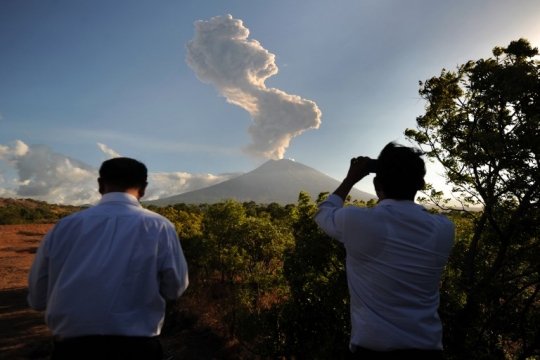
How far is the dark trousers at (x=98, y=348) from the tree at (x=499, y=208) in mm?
4426

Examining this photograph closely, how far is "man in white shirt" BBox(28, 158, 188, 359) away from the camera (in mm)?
1666

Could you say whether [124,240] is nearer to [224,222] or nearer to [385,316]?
[385,316]

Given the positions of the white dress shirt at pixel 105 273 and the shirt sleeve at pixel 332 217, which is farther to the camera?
the shirt sleeve at pixel 332 217

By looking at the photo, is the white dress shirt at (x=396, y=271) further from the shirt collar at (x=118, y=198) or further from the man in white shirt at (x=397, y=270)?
the shirt collar at (x=118, y=198)

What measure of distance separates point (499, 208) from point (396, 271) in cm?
466

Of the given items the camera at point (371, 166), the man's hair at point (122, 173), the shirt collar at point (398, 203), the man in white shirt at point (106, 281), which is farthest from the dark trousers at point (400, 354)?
the man's hair at point (122, 173)

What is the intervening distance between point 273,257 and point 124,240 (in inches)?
362

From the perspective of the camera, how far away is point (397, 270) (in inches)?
65.9

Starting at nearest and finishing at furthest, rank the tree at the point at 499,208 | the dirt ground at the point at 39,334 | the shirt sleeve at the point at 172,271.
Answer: the shirt sleeve at the point at 172,271 → the tree at the point at 499,208 → the dirt ground at the point at 39,334

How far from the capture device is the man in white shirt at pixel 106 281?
5.47 feet

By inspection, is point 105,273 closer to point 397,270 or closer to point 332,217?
point 332,217

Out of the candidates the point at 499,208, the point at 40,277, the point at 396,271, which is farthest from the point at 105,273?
the point at 499,208

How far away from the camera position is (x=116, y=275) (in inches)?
66.8

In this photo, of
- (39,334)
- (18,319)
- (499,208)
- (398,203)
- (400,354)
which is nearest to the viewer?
(400,354)
